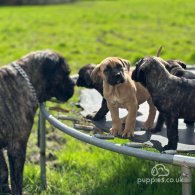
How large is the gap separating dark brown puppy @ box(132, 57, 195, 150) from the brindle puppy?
122 mm

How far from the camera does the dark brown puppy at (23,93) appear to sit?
3232 mm

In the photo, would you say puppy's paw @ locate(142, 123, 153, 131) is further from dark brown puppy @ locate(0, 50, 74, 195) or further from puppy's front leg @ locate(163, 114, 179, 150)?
dark brown puppy @ locate(0, 50, 74, 195)

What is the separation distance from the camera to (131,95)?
2.76 m

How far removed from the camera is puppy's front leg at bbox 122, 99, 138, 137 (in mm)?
2746

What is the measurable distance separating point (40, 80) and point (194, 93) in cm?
118

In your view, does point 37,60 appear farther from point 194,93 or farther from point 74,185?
point 194,93

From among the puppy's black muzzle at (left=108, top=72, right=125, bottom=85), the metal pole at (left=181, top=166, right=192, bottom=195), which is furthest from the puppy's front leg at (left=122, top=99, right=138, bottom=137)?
the metal pole at (left=181, top=166, right=192, bottom=195)

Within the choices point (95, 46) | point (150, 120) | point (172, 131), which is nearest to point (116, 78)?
point (172, 131)

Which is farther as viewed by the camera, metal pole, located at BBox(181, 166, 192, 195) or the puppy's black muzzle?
the puppy's black muzzle

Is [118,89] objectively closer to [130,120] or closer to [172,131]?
[130,120]

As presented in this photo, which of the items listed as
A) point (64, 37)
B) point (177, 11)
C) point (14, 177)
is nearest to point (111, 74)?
point (14, 177)

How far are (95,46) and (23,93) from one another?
6141 mm

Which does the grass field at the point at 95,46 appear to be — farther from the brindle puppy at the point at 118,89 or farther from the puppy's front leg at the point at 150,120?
the brindle puppy at the point at 118,89

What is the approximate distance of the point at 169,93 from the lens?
2.60 metres
